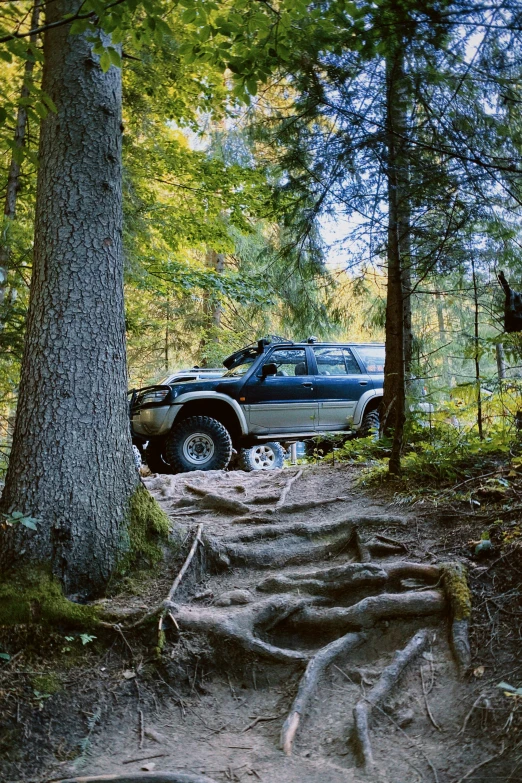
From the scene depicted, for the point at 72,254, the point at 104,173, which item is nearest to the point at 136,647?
the point at 72,254

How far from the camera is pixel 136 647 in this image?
10.8 feet

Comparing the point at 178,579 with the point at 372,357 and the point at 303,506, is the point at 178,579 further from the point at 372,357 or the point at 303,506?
the point at 372,357

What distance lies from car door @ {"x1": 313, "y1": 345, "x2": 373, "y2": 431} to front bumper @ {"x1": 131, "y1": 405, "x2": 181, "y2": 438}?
291 cm

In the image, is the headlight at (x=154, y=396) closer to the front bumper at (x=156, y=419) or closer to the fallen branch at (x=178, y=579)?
the front bumper at (x=156, y=419)

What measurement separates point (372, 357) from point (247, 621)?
8153 mm

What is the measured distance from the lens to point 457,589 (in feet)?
10.7

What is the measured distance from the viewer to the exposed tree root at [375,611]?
3311 millimetres

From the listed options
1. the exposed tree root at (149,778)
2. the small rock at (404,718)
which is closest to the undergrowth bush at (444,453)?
the small rock at (404,718)

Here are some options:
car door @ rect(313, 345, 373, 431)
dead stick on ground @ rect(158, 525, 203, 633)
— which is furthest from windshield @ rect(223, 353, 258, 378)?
dead stick on ground @ rect(158, 525, 203, 633)

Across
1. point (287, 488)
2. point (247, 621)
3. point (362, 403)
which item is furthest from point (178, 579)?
point (362, 403)

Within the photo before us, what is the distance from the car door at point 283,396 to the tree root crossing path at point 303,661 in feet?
15.7

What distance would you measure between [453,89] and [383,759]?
4.33 meters

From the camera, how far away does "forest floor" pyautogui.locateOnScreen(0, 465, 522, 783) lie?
8.28ft

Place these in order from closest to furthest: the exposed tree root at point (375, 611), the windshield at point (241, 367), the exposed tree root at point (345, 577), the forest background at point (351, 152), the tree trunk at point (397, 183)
→ the exposed tree root at point (375, 611) < the forest background at point (351, 152) < the exposed tree root at point (345, 577) < the tree trunk at point (397, 183) < the windshield at point (241, 367)
